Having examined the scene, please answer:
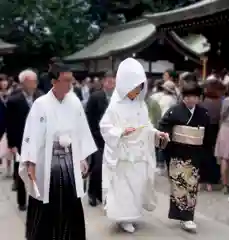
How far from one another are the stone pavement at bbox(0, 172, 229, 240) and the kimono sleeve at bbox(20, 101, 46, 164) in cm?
165

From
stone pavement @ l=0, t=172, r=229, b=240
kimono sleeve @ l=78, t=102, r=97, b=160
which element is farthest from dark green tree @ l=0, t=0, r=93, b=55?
kimono sleeve @ l=78, t=102, r=97, b=160

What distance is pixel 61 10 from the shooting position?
33469 millimetres

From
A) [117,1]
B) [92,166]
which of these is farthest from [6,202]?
[117,1]

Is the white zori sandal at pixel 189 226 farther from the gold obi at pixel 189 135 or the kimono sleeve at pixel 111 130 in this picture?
the kimono sleeve at pixel 111 130

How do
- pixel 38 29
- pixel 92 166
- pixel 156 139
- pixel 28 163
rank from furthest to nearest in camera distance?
pixel 38 29
pixel 92 166
pixel 156 139
pixel 28 163

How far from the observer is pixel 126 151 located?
19.9 feet

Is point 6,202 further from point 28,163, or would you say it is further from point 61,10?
point 61,10

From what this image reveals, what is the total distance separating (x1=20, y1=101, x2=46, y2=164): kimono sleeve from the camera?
4.65 meters

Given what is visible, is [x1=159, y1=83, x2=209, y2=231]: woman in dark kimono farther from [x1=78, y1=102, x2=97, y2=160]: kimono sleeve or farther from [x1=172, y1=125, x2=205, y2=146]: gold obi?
[x1=78, y1=102, x2=97, y2=160]: kimono sleeve

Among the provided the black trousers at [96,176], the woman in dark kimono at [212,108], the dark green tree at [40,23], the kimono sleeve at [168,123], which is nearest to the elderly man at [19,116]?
the black trousers at [96,176]

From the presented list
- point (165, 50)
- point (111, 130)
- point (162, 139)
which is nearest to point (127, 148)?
point (111, 130)

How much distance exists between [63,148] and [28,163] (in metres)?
0.33

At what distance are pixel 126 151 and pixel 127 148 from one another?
4 cm

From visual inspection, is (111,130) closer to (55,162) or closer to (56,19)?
(55,162)
